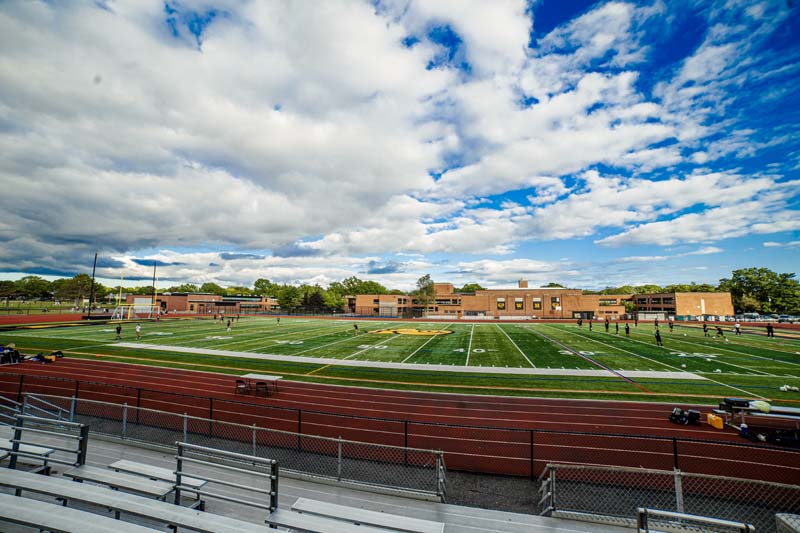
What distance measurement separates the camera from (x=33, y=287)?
15538 cm

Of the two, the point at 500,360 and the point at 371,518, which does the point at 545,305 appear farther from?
the point at 371,518

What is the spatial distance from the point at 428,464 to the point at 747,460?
32.3 ft

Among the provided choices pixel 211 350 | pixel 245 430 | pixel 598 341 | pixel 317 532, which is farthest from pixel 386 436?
pixel 598 341

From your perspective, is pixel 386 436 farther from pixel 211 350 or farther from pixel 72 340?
pixel 72 340

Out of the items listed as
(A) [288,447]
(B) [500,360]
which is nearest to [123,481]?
(A) [288,447]

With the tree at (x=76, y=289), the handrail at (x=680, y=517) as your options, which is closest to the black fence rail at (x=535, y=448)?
the handrail at (x=680, y=517)

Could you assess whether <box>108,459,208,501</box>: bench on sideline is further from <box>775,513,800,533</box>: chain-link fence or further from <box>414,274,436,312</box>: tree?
<box>414,274,436,312</box>: tree

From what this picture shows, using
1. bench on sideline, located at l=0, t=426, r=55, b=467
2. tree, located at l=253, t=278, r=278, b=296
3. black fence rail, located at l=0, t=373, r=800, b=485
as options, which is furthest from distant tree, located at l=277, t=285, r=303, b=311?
bench on sideline, located at l=0, t=426, r=55, b=467

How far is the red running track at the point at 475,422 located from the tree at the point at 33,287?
18791cm

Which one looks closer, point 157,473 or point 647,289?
point 157,473

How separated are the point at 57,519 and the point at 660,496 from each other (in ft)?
37.3

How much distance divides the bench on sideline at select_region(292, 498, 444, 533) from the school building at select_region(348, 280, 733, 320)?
86.3 meters

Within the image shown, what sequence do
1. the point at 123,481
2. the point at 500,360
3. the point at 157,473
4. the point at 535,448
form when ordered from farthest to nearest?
the point at 500,360 < the point at 535,448 < the point at 157,473 < the point at 123,481

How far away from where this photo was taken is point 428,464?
10078 mm
